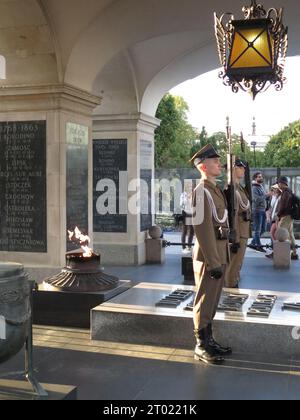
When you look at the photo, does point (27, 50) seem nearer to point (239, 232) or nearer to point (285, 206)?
point (239, 232)

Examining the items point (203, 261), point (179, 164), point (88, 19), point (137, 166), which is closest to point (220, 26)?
point (203, 261)

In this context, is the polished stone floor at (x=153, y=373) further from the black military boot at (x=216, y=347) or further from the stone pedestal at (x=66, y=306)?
the stone pedestal at (x=66, y=306)

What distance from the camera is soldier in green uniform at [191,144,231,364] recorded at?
493 cm

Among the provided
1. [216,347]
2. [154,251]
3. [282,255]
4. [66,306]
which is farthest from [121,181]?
[216,347]

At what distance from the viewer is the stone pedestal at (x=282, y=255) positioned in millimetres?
11117

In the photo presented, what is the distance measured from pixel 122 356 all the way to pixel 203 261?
1.26 meters

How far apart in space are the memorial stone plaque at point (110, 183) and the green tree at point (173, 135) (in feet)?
40.6

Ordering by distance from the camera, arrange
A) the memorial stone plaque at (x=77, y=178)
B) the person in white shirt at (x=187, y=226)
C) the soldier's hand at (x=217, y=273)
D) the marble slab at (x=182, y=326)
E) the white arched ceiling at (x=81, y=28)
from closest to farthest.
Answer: the soldier's hand at (x=217, y=273) < the marble slab at (x=182, y=326) < the white arched ceiling at (x=81, y=28) < the memorial stone plaque at (x=77, y=178) < the person in white shirt at (x=187, y=226)

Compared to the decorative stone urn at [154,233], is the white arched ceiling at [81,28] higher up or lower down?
higher up

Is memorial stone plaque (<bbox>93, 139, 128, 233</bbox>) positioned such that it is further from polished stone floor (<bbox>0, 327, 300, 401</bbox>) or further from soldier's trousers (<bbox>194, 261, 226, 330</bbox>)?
soldier's trousers (<bbox>194, 261, 226, 330</bbox>)

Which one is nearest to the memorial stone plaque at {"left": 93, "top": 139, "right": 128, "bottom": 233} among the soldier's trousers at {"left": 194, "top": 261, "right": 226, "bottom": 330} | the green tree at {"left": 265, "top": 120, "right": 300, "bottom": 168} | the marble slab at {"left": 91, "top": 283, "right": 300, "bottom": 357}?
the marble slab at {"left": 91, "top": 283, "right": 300, "bottom": 357}

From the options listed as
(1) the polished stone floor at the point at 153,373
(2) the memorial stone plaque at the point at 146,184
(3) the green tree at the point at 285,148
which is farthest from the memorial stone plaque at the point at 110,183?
(3) the green tree at the point at 285,148

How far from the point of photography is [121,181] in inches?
450
